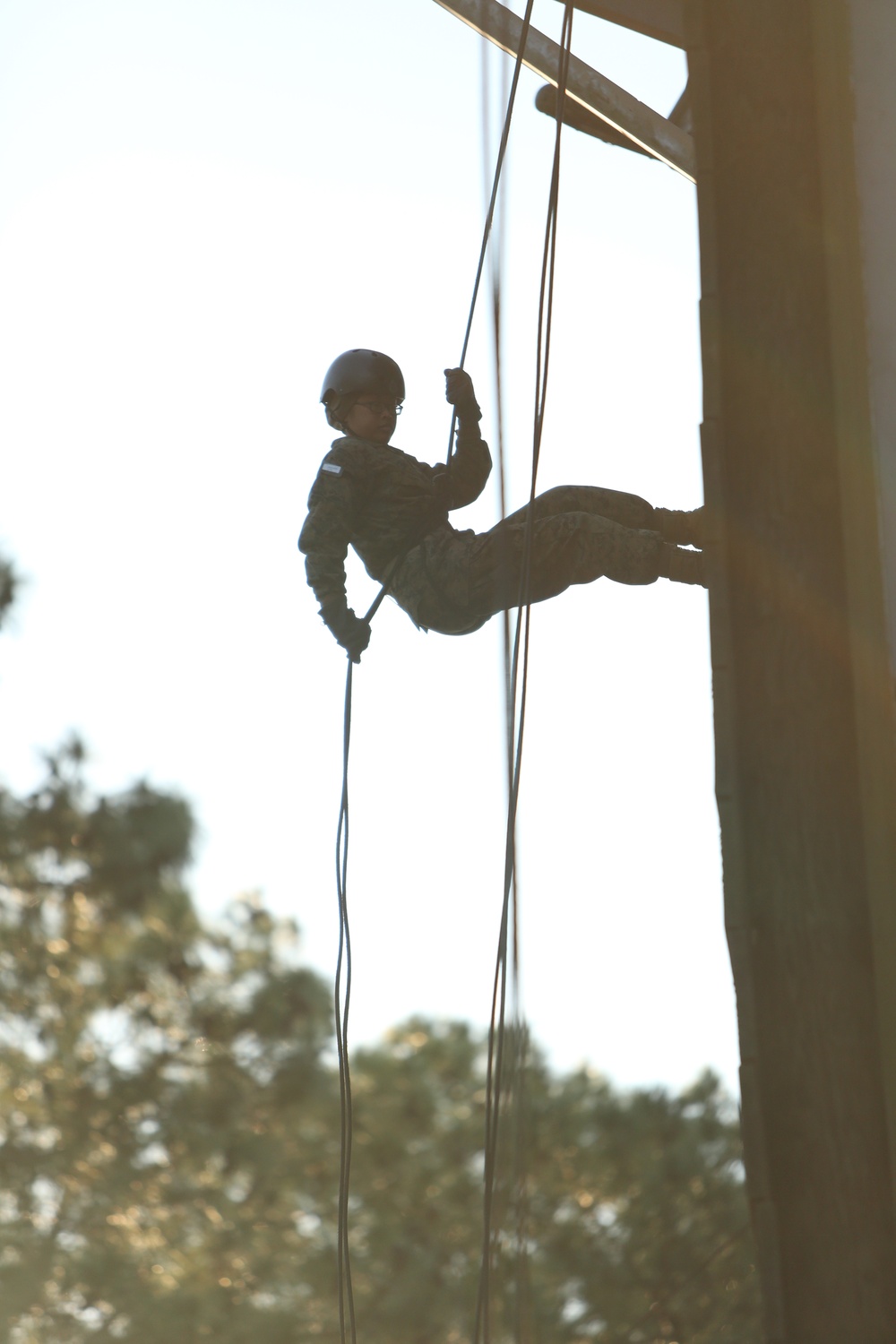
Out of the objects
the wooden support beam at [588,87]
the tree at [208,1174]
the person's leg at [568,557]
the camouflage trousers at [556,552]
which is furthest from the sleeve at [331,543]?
the tree at [208,1174]

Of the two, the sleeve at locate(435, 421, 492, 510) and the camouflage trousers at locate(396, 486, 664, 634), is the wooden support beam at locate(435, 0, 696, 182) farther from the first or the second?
the camouflage trousers at locate(396, 486, 664, 634)

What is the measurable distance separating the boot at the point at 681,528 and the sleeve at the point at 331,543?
3.25ft

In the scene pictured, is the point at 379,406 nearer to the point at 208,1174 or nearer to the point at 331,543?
the point at 331,543

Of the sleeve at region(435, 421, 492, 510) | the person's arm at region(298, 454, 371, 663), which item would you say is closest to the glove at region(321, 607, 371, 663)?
the person's arm at region(298, 454, 371, 663)

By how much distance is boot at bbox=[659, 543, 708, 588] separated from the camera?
386cm

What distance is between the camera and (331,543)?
4.34m

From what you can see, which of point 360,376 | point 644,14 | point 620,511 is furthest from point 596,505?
point 644,14

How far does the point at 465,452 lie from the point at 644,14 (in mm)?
2259

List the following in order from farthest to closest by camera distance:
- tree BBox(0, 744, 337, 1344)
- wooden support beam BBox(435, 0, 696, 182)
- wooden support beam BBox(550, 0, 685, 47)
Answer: tree BBox(0, 744, 337, 1344) → wooden support beam BBox(550, 0, 685, 47) → wooden support beam BBox(435, 0, 696, 182)

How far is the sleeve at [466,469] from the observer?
433cm

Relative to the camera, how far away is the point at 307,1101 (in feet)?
46.3

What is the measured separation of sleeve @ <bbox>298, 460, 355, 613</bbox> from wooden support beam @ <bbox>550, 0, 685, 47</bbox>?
7.74ft

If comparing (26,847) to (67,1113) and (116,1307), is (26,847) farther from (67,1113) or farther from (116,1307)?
(116,1307)

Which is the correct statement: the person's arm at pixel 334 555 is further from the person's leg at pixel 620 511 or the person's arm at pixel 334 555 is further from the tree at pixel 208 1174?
the tree at pixel 208 1174
